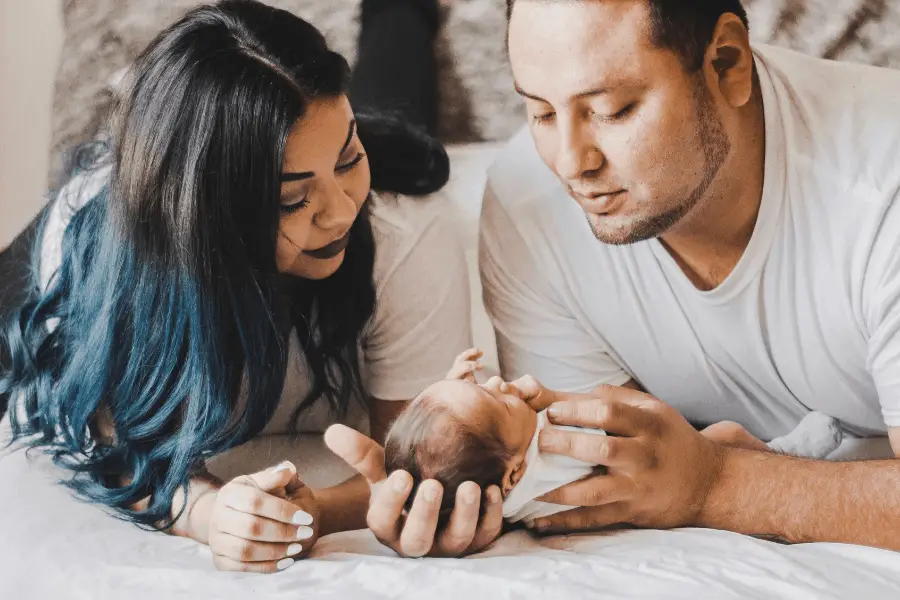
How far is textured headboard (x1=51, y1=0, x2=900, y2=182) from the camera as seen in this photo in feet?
3.47

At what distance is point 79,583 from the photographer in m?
0.74

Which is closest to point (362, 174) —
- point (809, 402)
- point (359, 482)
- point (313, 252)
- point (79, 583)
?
point (313, 252)

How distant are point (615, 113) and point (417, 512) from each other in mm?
374

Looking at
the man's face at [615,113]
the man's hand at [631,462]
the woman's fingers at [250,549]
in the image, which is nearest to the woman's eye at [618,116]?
the man's face at [615,113]

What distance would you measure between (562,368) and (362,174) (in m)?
0.33

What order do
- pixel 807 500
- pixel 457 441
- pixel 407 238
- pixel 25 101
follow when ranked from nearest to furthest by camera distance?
pixel 457 441, pixel 807 500, pixel 407 238, pixel 25 101

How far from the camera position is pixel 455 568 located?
0.73 meters

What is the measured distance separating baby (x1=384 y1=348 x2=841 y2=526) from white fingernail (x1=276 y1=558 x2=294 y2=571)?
11 cm

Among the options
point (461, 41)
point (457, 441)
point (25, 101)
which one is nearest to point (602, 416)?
point (457, 441)

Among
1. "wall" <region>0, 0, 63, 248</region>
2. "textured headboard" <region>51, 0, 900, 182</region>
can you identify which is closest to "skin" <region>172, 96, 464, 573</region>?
"textured headboard" <region>51, 0, 900, 182</region>

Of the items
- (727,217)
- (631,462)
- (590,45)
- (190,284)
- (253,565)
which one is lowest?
(253,565)

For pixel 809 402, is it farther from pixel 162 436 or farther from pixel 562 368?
pixel 162 436

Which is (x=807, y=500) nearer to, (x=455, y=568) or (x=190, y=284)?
(x=455, y=568)

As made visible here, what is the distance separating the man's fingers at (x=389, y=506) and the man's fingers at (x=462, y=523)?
0.04 meters
